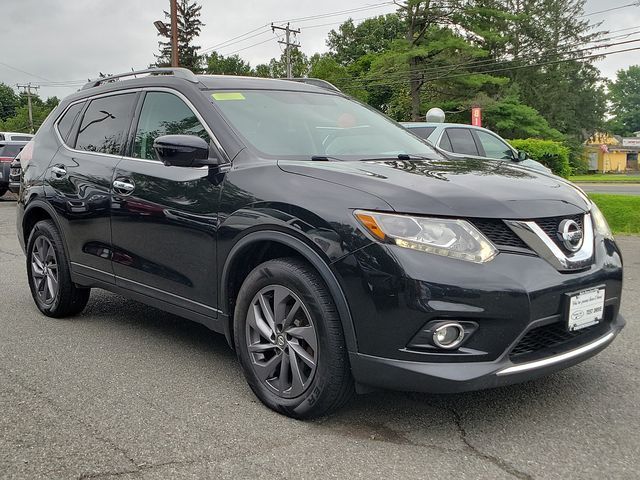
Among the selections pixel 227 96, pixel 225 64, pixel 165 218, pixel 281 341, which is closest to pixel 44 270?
pixel 165 218

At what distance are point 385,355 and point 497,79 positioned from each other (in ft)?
136

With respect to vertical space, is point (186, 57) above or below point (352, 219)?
above

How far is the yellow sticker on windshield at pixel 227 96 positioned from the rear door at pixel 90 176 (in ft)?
2.66

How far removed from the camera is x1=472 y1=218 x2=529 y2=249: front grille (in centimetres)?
266

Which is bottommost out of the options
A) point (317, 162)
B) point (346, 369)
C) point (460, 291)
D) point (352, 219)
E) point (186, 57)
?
point (346, 369)

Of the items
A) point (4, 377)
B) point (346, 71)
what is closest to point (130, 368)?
point (4, 377)

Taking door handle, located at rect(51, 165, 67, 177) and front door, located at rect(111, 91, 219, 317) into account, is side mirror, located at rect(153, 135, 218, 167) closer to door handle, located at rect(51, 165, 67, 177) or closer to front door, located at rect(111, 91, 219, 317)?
Answer: front door, located at rect(111, 91, 219, 317)

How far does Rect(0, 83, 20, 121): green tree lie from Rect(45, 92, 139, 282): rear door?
125213 mm

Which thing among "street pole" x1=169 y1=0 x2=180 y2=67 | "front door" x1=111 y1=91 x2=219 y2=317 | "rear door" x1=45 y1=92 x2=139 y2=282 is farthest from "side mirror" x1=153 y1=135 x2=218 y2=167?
"street pole" x1=169 y1=0 x2=180 y2=67

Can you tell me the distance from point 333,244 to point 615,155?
91.7 metres

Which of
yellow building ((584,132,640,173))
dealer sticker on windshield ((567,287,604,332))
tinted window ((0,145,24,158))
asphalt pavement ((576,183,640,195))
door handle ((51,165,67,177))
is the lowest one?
yellow building ((584,132,640,173))

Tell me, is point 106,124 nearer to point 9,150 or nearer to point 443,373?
point 443,373

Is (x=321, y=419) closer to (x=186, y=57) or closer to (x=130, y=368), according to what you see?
(x=130, y=368)

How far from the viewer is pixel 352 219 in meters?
2.72
